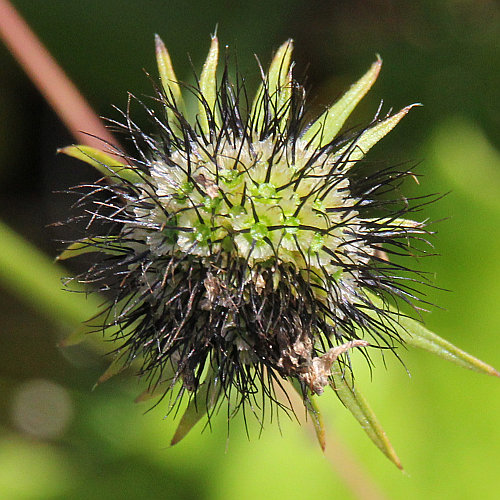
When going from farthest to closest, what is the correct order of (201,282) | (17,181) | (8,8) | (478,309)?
(17,181), (478,309), (8,8), (201,282)

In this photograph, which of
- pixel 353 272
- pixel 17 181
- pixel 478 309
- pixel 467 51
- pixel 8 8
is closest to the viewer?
pixel 353 272

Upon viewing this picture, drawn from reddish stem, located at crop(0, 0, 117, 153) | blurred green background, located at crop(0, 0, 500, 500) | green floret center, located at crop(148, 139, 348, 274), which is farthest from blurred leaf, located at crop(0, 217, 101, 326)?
green floret center, located at crop(148, 139, 348, 274)

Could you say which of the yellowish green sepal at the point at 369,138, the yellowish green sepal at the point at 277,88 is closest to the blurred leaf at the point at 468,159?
the yellowish green sepal at the point at 369,138

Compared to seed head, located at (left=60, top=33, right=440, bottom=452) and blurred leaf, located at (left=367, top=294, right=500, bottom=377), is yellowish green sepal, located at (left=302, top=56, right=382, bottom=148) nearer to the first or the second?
seed head, located at (left=60, top=33, right=440, bottom=452)

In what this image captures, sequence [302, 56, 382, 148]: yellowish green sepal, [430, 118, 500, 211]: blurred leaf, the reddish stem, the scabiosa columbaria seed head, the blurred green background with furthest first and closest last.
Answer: [430, 118, 500, 211]: blurred leaf < the blurred green background < the reddish stem < [302, 56, 382, 148]: yellowish green sepal < the scabiosa columbaria seed head

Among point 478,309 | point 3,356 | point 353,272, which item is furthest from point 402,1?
point 3,356

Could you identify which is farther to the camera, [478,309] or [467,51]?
[467,51]

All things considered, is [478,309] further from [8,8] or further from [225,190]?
[8,8]
